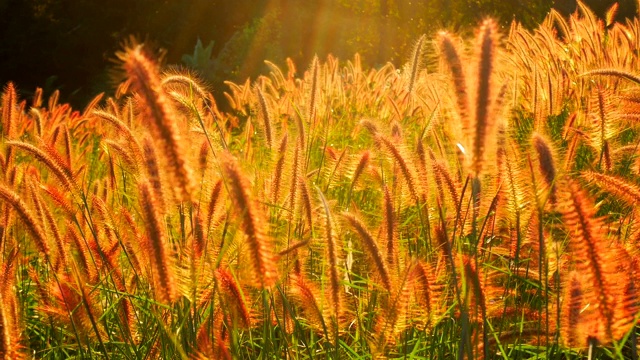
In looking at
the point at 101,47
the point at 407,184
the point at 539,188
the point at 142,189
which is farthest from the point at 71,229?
→ the point at 101,47

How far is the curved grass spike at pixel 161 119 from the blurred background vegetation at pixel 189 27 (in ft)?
48.5

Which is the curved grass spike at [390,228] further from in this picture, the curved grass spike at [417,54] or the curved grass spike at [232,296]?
the curved grass spike at [417,54]

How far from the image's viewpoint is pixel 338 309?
159 centimetres

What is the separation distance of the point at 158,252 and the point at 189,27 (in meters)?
20.8

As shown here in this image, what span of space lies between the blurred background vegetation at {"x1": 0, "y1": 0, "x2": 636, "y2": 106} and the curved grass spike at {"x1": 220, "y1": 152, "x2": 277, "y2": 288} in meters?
14.8

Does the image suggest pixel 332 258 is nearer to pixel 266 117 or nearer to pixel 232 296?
pixel 232 296

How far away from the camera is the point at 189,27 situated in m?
21.5

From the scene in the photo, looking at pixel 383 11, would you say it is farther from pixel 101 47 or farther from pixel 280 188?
pixel 280 188

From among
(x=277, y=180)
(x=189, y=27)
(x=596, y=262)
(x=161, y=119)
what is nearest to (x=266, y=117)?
(x=277, y=180)

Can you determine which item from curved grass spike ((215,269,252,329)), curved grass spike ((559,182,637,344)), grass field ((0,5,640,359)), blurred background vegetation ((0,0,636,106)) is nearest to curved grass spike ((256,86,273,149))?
grass field ((0,5,640,359))

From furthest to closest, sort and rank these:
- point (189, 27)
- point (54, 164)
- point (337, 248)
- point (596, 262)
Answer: point (189, 27)
point (54, 164)
point (337, 248)
point (596, 262)

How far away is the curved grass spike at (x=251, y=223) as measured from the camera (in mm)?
1318

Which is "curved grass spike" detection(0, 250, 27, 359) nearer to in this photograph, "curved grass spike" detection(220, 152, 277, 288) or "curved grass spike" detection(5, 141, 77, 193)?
"curved grass spike" detection(5, 141, 77, 193)

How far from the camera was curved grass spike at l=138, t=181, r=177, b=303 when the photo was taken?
1437mm
